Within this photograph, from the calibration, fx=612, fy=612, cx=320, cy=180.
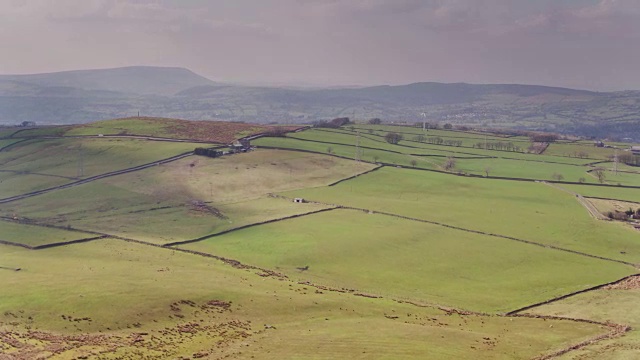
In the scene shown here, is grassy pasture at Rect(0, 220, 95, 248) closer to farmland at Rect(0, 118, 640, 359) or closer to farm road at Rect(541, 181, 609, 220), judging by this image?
farmland at Rect(0, 118, 640, 359)

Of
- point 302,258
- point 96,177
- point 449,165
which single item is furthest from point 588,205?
point 96,177

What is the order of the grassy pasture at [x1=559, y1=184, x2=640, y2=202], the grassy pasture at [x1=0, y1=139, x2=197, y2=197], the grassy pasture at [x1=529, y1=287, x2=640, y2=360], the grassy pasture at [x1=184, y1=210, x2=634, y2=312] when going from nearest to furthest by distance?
the grassy pasture at [x1=529, y1=287, x2=640, y2=360] < the grassy pasture at [x1=184, y1=210, x2=634, y2=312] < the grassy pasture at [x1=559, y1=184, x2=640, y2=202] < the grassy pasture at [x1=0, y1=139, x2=197, y2=197]

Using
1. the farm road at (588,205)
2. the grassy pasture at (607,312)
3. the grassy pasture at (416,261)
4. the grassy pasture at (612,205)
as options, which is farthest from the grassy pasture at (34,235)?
the grassy pasture at (612,205)

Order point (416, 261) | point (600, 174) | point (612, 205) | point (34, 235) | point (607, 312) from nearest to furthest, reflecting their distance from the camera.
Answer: point (607, 312), point (416, 261), point (34, 235), point (612, 205), point (600, 174)

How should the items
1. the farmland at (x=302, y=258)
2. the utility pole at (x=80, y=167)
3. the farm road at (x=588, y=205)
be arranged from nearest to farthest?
the farmland at (x=302, y=258)
the farm road at (x=588, y=205)
the utility pole at (x=80, y=167)

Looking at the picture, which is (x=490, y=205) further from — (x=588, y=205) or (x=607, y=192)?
(x=607, y=192)

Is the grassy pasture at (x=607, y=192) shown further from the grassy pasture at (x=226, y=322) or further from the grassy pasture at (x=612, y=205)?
the grassy pasture at (x=226, y=322)

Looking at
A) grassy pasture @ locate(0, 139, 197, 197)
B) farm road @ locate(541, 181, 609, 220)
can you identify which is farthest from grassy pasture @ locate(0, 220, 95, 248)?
farm road @ locate(541, 181, 609, 220)
